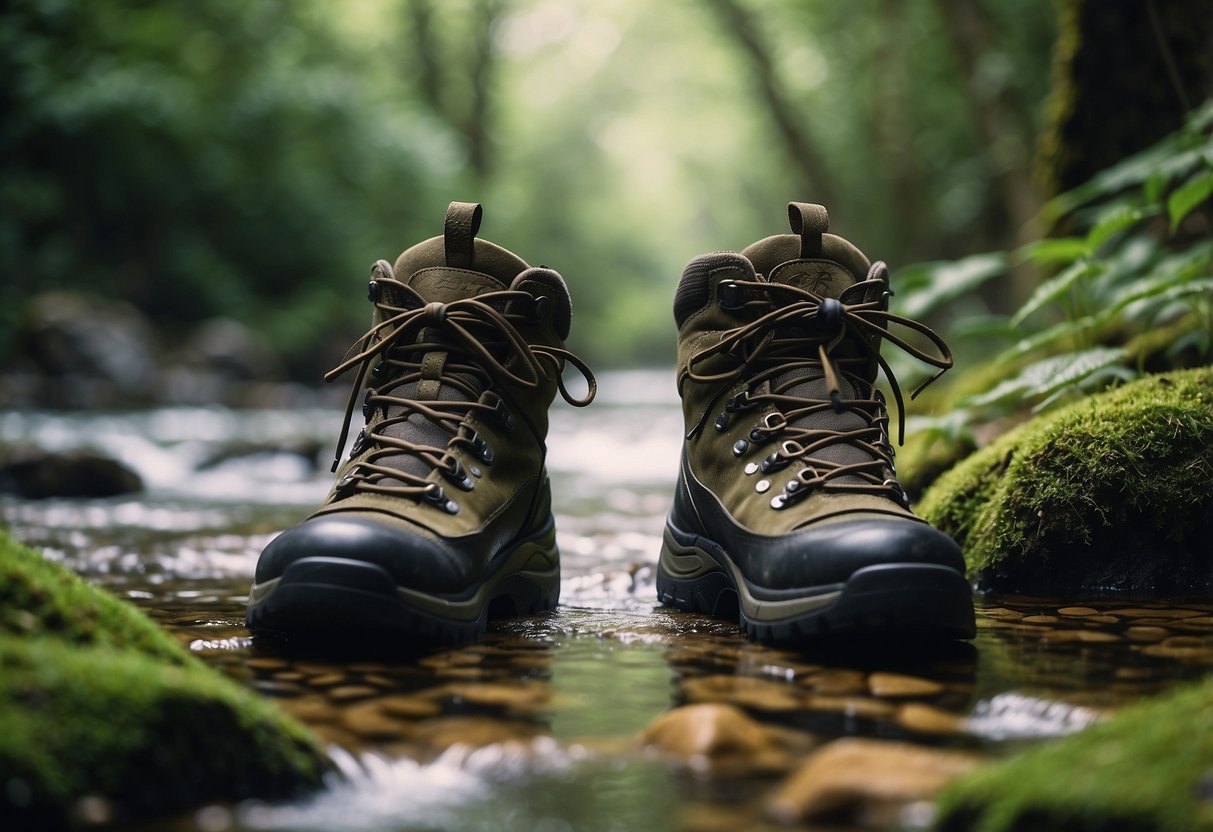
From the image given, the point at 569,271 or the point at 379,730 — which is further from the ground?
the point at 569,271

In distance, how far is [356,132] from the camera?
23016 millimetres

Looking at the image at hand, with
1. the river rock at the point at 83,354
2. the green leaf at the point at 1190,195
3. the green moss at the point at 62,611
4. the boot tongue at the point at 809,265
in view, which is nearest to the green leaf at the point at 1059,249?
the green leaf at the point at 1190,195

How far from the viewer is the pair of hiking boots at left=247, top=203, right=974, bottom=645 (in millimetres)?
1679

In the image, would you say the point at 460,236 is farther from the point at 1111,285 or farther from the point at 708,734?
the point at 1111,285

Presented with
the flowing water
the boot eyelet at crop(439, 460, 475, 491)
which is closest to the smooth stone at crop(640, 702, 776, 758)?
the flowing water

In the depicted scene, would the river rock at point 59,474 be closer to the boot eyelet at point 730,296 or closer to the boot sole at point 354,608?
the boot sole at point 354,608

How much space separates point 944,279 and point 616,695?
128 inches

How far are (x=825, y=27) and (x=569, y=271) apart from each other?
71.9 ft

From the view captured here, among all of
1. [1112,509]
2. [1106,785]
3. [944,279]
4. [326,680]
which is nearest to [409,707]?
[326,680]

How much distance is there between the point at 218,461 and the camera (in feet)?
23.1

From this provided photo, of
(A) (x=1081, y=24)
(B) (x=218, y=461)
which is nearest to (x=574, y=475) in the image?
(B) (x=218, y=461)

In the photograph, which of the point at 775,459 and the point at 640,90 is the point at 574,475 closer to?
the point at 775,459

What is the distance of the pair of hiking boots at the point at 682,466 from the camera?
1.68 meters

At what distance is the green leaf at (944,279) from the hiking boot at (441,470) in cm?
229
